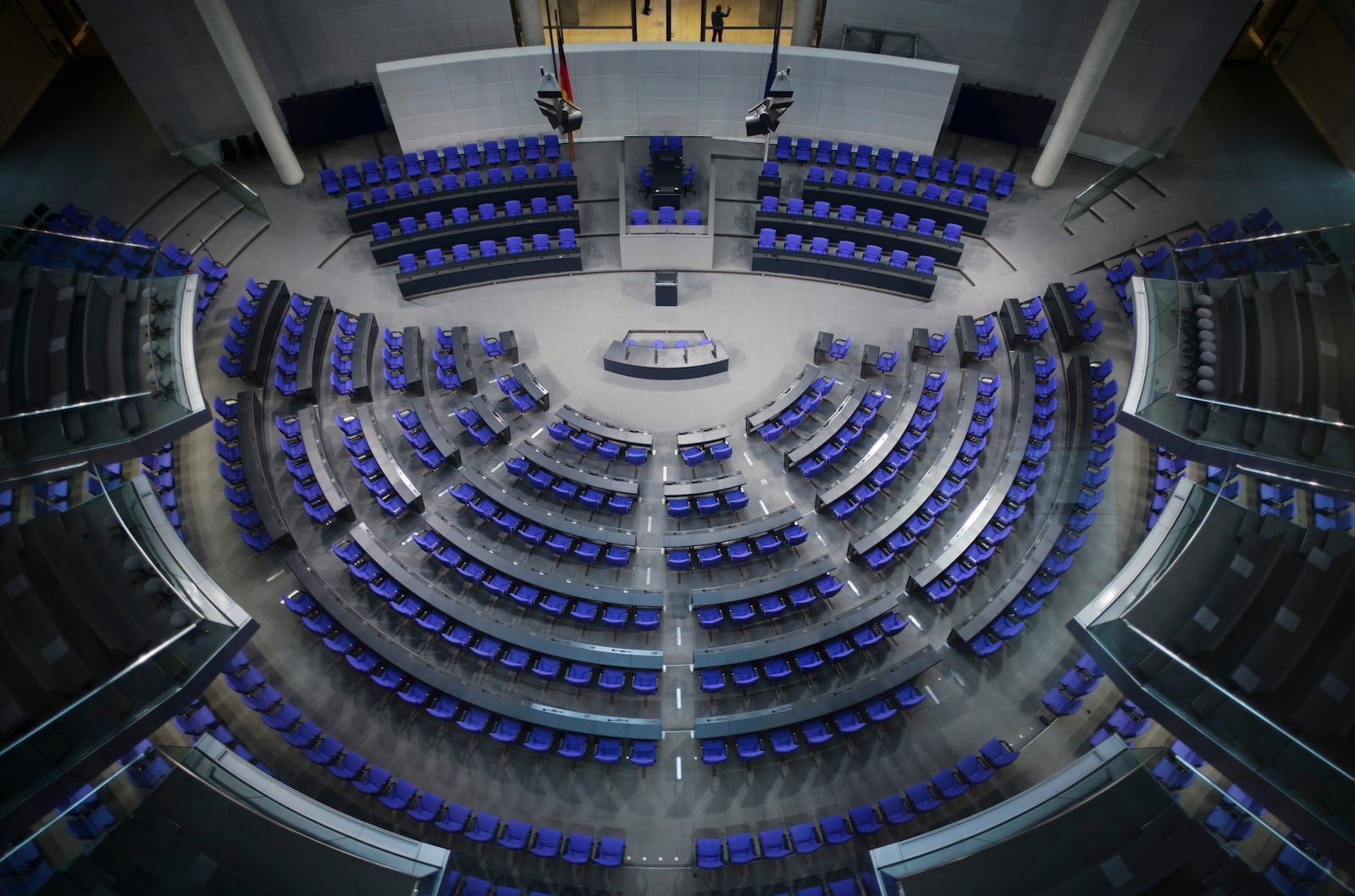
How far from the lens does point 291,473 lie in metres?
14.4

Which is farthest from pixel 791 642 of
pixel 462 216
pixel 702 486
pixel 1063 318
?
pixel 462 216

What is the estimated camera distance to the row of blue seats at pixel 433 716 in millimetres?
11578

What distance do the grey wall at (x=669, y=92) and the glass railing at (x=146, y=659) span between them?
11386 mm

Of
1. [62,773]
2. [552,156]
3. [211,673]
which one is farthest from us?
[552,156]

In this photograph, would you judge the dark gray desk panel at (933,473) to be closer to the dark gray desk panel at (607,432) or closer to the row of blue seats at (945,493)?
the row of blue seats at (945,493)

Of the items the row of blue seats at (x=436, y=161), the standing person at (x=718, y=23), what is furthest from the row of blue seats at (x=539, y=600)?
the standing person at (x=718, y=23)

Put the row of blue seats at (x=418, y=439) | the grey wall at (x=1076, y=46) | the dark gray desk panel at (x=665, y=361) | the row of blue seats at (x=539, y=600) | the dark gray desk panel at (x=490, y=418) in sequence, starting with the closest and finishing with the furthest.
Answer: the row of blue seats at (x=539, y=600)
the row of blue seats at (x=418, y=439)
the dark gray desk panel at (x=490, y=418)
the dark gray desk panel at (x=665, y=361)
the grey wall at (x=1076, y=46)

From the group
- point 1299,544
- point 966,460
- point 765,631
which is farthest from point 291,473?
point 1299,544

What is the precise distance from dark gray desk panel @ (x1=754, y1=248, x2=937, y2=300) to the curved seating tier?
9.89 metres

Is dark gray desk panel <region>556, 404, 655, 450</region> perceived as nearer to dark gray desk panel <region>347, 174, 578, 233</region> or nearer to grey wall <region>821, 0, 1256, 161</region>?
dark gray desk panel <region>347, 174, 578, 233</region>

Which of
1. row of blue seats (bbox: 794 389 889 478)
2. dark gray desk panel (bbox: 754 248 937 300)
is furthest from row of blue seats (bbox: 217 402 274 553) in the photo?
dark gray desk panel (bbox: 754 248 937 300)

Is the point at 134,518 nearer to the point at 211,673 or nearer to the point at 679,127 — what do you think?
the point at 211,673

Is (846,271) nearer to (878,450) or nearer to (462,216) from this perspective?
(878,450)

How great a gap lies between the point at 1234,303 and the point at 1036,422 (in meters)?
3.56
